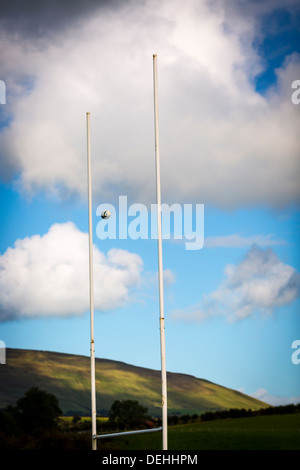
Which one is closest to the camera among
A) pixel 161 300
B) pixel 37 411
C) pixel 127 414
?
pixel 161 300

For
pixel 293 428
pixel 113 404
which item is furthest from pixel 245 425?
pixel 113 404

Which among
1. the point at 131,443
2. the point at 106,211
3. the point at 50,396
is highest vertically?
the point at 106,211

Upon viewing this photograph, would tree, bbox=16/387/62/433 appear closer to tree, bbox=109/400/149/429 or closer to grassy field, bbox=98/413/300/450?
tree, bbox=109/400/149/429

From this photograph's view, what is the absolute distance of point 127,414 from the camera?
32.4 m

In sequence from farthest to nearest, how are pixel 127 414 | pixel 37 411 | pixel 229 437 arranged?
pixel 127 414 < pixel 37 411 < pixel 229 437

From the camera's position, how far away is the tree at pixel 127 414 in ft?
103

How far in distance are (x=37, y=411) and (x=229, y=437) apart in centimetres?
1093

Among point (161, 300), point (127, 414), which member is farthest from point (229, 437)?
point (161, 300)

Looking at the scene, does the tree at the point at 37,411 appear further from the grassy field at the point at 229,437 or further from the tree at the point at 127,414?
the grassy field at the point at 229,437

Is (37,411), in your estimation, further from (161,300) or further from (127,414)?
(161,300)

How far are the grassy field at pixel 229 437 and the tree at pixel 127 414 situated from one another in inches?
88.1
